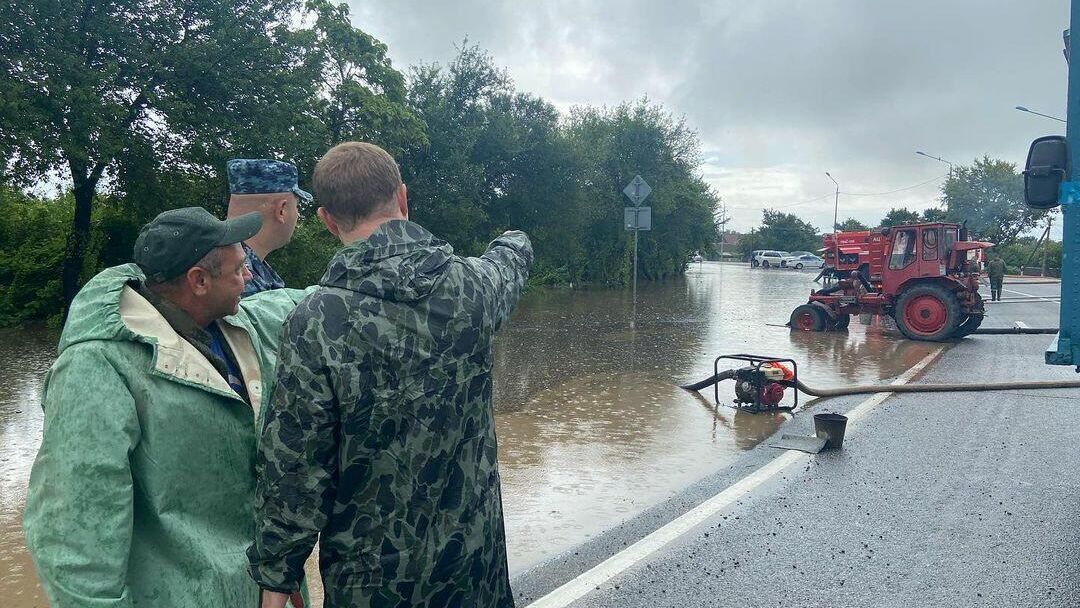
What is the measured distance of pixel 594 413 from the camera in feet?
26.9

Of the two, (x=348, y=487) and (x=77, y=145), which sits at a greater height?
(x=77, y=145)

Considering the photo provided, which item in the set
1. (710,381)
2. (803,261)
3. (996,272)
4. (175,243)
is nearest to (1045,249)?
Result: (803,261)

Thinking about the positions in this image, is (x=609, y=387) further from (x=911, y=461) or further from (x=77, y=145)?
(x=77, y=145)

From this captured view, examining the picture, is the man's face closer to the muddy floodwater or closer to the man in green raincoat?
the man in green raincoat

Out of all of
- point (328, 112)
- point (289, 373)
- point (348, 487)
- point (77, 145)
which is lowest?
point (348, 487)

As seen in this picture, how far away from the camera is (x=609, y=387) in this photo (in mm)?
9586

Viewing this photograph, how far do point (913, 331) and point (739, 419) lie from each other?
8274mm

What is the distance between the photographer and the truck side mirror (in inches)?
216

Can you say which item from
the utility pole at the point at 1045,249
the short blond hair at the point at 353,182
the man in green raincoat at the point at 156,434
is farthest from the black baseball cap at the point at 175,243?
the utility pole at the point at 1045,249

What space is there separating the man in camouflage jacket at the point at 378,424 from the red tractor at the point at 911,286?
1421 cm

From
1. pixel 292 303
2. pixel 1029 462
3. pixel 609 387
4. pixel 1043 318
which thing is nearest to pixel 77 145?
pixel 609 387

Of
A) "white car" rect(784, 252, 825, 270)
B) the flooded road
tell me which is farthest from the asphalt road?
"white car" rect(784, 252, 825, 270)

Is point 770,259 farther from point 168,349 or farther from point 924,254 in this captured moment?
point 168,349

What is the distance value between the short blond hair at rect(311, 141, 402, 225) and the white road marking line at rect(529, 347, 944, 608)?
258cm
